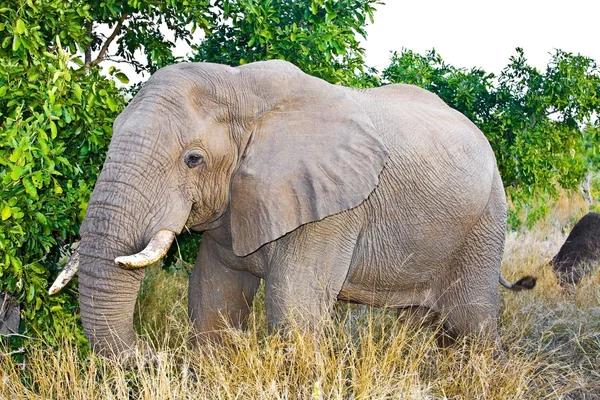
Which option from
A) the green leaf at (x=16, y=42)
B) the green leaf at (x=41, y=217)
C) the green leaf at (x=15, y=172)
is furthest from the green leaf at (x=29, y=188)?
the green leaf at (x=16, y=42)

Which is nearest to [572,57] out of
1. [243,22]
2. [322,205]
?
[243,22]

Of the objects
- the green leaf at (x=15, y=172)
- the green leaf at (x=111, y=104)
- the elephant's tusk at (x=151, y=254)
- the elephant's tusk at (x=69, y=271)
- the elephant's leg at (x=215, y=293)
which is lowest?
the elephant's leg at (x=215, y=293)

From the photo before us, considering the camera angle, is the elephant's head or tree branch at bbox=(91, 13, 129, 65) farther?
tree branch at bbox=(91, 13, 129, 65)

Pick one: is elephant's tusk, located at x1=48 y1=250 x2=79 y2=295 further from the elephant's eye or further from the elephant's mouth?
the elephant's eye

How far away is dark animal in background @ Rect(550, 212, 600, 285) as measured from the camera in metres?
7.93

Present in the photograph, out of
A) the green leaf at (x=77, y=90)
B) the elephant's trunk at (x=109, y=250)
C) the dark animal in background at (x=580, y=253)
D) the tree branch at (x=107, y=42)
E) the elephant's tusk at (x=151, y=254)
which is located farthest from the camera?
the dark animal in background at (x=580, y=253)

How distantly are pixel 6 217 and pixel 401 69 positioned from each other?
4.94 metres

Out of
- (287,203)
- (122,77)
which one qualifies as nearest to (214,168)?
(287,203)

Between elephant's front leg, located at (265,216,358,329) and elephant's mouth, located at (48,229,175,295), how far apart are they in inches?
25.3

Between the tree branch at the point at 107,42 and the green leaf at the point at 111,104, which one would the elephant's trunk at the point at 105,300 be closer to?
the green leaf at the point at 111,104

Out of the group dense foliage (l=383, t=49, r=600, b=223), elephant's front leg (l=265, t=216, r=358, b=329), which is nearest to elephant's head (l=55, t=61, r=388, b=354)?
elephant's front leg (l=265, t=216, r=358, b=329)

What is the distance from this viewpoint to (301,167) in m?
4.15

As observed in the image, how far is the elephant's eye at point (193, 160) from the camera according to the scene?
157 inches

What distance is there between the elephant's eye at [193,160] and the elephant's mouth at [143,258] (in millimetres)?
354
